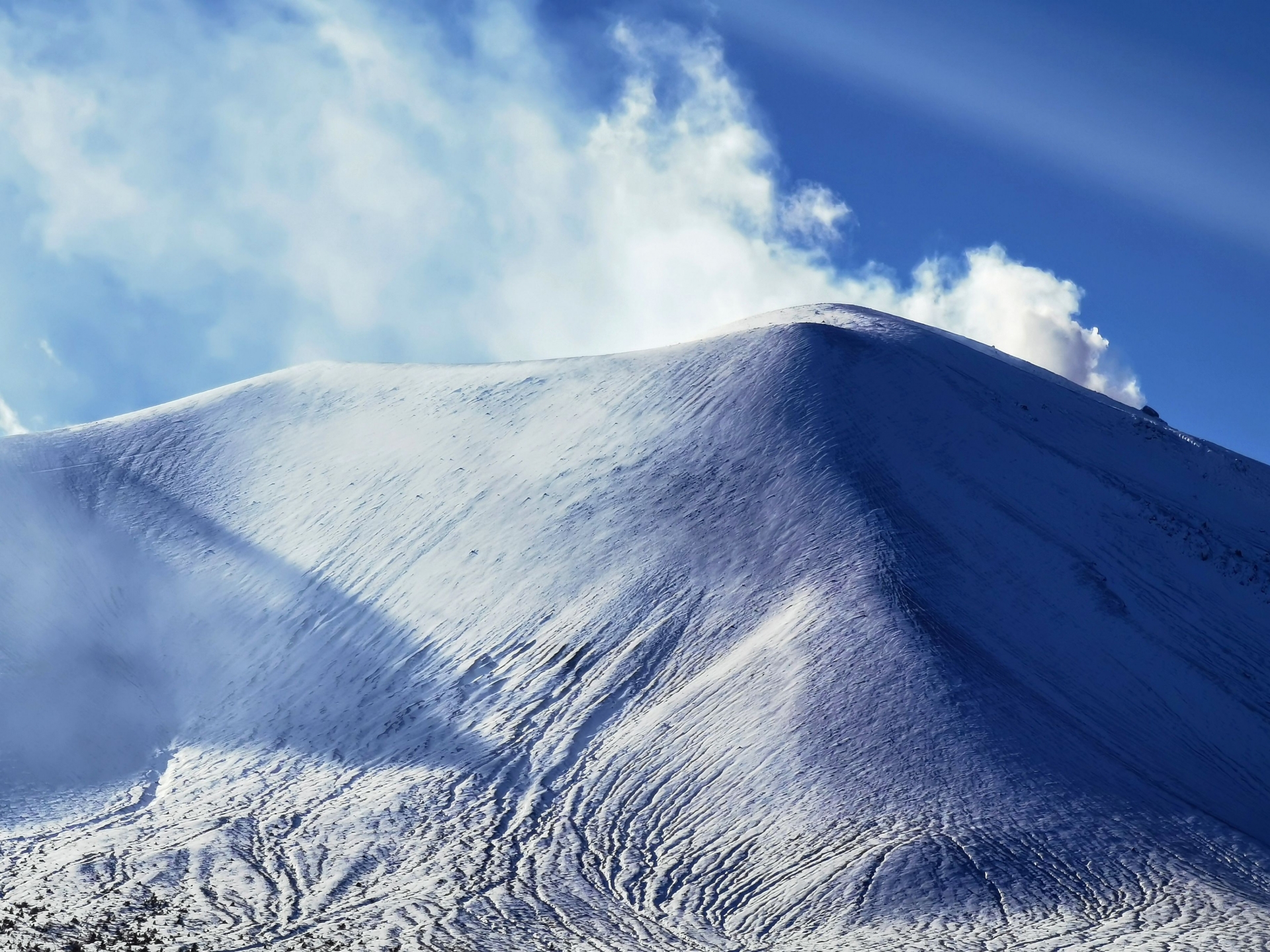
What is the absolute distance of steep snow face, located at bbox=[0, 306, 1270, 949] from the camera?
984 inches

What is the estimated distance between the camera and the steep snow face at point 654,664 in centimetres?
2498

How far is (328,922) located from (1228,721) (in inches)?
1005

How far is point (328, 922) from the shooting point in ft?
77.9

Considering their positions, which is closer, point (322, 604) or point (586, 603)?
point (586, 603)

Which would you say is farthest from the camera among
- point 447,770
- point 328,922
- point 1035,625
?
point 1035,625

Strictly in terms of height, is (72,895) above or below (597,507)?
below

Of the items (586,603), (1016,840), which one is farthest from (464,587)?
(1016,840)

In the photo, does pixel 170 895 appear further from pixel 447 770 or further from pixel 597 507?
pixel 597 507

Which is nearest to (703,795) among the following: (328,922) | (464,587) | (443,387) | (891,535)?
(328,922)

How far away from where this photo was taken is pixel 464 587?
41.5 m

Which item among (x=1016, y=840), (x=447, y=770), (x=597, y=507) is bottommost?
(x=447, y=770)

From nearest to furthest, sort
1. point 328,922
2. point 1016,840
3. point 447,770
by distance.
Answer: point 328,922 → point 1016,840 → point 447,770

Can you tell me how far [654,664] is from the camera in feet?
115

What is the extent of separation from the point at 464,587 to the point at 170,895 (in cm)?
1761
